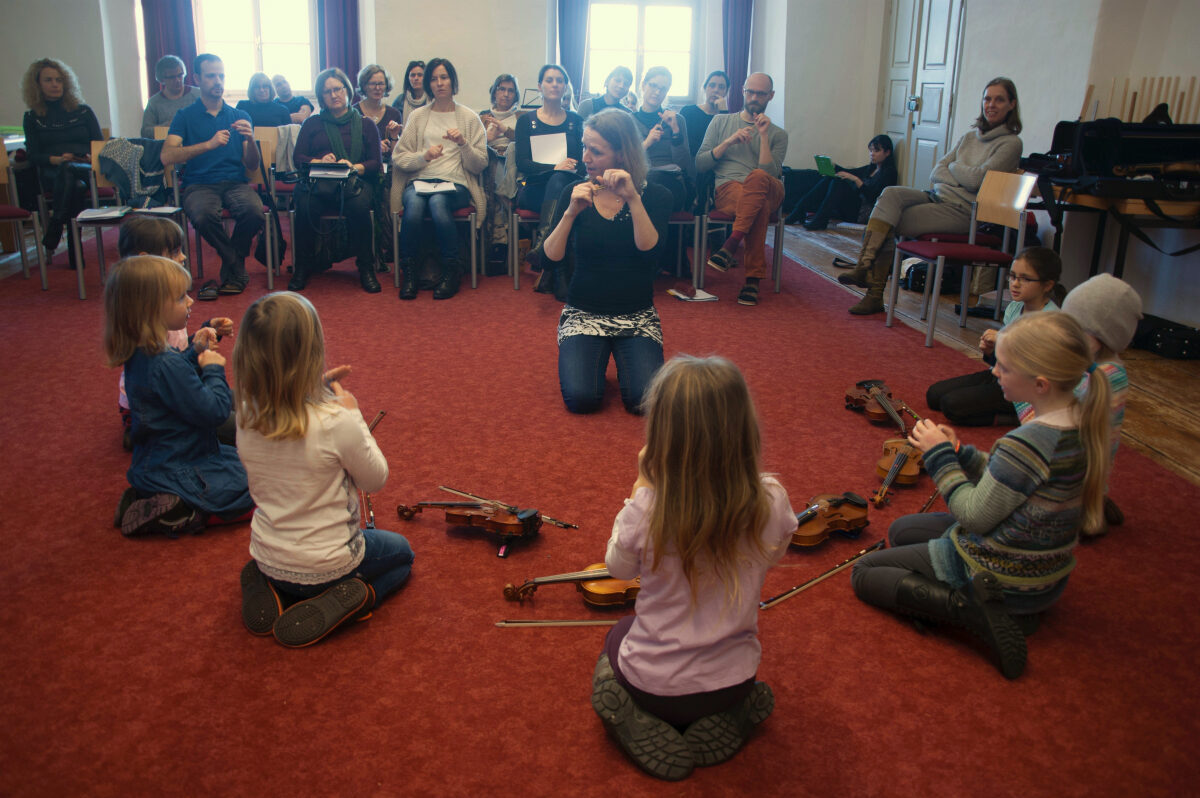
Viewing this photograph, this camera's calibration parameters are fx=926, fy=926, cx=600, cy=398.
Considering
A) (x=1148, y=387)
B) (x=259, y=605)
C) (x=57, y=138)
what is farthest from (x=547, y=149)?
(x=259, y=605)

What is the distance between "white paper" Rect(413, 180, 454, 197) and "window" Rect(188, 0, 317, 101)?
4.68 metres

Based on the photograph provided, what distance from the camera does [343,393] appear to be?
6.63 ft

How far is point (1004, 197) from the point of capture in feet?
14.7

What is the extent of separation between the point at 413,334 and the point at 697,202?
227cm

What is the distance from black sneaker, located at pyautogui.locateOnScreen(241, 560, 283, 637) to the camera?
2004mm

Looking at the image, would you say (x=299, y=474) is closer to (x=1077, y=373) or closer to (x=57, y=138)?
(x=1077, y=373)

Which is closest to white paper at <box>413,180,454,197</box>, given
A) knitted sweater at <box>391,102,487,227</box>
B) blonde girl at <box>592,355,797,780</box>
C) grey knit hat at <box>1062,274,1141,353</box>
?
knitted sweater at <box>391,102,487,227</box>

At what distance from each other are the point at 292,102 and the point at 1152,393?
281 inches

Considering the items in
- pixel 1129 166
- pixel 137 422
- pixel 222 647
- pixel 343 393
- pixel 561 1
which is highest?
pixel 561 1

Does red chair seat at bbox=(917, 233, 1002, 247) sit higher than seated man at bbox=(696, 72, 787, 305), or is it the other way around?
seated man at bbox=(696, 72, 787, 305)

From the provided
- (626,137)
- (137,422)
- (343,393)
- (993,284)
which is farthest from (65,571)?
(993,284)

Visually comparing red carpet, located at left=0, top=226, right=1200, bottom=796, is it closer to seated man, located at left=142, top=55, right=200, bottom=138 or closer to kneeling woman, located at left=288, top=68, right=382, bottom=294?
kneeling woman, located at left=288, top=68, right=382, bottom=294

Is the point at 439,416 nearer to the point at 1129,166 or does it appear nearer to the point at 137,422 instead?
the point at 137,422

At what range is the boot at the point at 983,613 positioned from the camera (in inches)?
74.5
